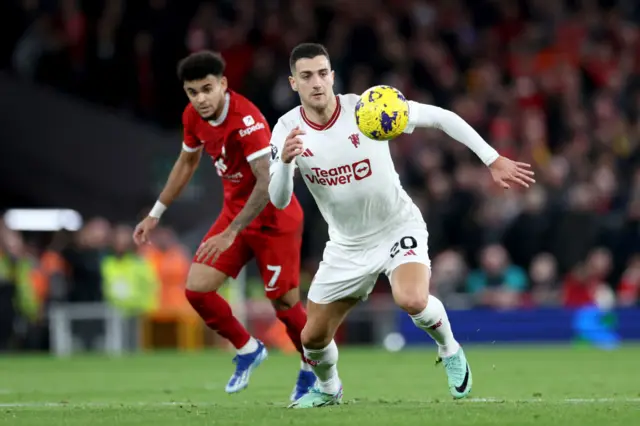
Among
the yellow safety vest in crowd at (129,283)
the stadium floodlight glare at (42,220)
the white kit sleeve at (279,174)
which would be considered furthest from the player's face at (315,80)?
the stadium floodlight glare at (42,220)

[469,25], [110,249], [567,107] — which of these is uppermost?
[469,25]

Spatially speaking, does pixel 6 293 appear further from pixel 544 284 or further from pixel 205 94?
pixel 205 94

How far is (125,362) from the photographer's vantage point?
1738cm

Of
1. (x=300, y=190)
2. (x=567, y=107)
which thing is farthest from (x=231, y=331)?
(x=567, y=107)

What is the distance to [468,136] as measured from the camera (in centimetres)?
900

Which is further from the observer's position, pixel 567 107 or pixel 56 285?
pixel 567 107

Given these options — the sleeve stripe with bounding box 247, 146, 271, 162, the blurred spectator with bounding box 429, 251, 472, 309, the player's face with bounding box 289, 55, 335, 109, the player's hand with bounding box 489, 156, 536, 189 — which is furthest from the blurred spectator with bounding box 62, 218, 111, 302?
the player's hand with bounding box 489, 156, 536, 189

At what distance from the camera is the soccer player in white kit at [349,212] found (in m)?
9.30

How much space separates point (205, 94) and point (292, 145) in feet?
5.93

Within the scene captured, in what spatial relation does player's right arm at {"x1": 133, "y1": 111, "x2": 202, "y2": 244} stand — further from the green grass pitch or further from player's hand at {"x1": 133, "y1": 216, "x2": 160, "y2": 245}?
the green grass pitch

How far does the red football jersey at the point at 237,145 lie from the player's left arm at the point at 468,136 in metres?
1.59

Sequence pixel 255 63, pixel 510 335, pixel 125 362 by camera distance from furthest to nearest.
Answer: pixel 255 63, pixel 510 335, pixel 125 362

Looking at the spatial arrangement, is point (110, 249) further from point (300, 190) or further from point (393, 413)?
point (393, 413)

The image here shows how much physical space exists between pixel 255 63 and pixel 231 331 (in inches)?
497
